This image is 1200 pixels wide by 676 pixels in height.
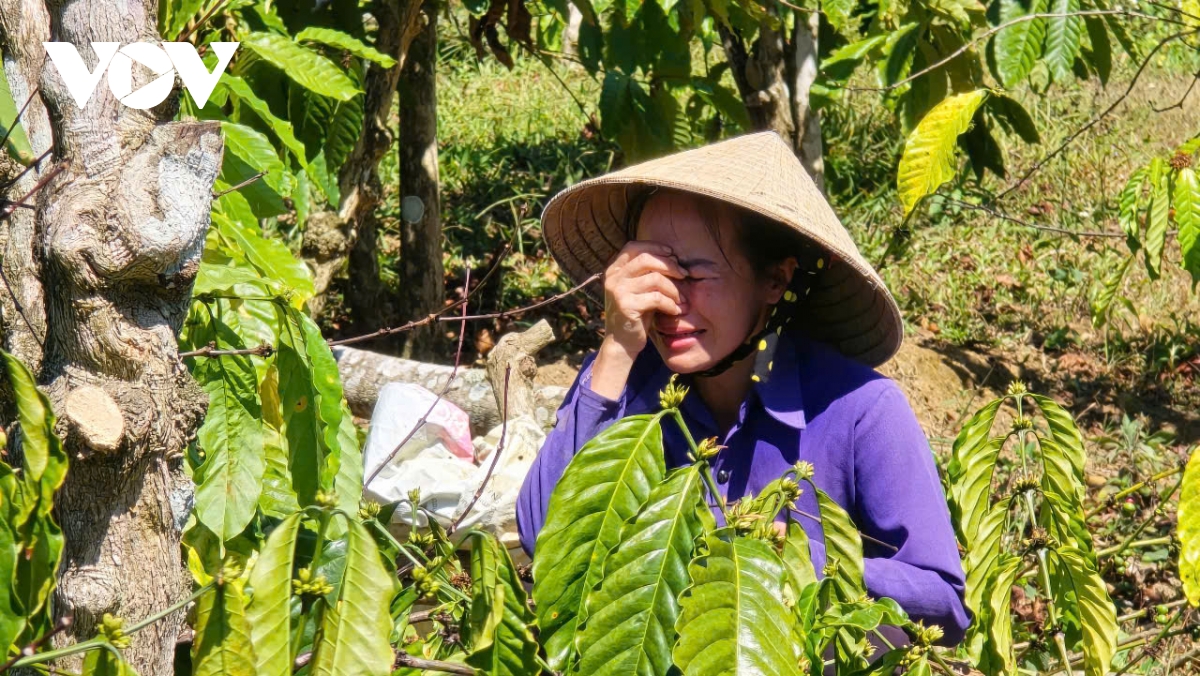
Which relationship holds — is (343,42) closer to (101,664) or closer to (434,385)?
(434,385)

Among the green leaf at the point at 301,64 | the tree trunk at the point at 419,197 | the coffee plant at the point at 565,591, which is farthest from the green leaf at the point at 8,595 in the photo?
the tree trunk at the point at 419,197

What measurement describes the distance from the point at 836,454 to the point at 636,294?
0.41m

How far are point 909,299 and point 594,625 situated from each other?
4.25m

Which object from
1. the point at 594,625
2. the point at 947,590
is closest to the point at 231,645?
the point at 594,625

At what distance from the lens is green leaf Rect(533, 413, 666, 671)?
4.00 feet

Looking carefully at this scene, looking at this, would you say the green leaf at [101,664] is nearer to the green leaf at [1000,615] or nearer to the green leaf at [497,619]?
the green leaf at [497,619]

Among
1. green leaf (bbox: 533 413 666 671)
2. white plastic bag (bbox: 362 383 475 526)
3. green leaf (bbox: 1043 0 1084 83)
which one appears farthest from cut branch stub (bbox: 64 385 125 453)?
green leaf (bbox: 1043 0 1084 83)

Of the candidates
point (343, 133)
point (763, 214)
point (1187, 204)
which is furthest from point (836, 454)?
point (343, 133)

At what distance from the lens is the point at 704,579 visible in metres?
1.14

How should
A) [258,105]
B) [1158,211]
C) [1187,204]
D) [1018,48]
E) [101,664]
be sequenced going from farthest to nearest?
[1018,48] → [1158,211] → [1187,204] → [258,105] → [101,664]

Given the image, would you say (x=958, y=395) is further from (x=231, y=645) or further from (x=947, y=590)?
(x=231, y=645)

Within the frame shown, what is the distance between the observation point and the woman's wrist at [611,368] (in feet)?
6.72

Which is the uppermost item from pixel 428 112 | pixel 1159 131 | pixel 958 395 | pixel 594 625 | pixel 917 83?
pixel 594 625

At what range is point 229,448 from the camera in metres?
1.57
